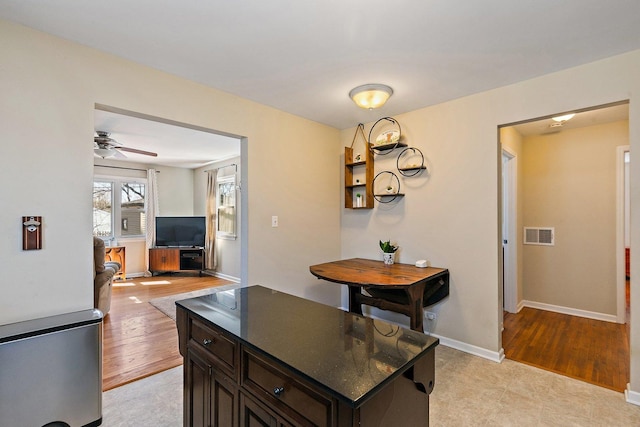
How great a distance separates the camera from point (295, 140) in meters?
3.37

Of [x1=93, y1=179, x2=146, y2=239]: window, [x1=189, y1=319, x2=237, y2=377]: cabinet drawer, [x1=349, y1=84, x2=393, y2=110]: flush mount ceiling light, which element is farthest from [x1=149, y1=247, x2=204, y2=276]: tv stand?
[x1=189, y1=319, x2=237, y2=377]: cabinet drawer

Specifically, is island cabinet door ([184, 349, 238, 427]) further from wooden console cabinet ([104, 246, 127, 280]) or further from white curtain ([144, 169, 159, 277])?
white curtain ([144, 169, 159, 277])

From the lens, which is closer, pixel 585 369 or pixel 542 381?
pixel 542 381

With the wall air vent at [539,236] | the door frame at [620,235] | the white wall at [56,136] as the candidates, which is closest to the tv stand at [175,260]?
the white wall at [56,136]

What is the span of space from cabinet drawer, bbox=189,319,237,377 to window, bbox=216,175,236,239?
15.3 ft

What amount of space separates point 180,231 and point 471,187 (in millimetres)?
5825

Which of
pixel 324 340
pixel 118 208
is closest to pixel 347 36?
pixel 324 340

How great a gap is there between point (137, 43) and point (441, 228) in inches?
115

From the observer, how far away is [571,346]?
292 cm

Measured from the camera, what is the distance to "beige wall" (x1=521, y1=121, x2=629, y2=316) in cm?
360

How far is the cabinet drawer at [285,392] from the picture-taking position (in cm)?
88

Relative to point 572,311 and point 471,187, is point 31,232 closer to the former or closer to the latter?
point 471,187

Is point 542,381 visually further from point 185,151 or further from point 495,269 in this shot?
point 185,151

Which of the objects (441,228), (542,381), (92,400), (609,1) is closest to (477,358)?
(542,381)
